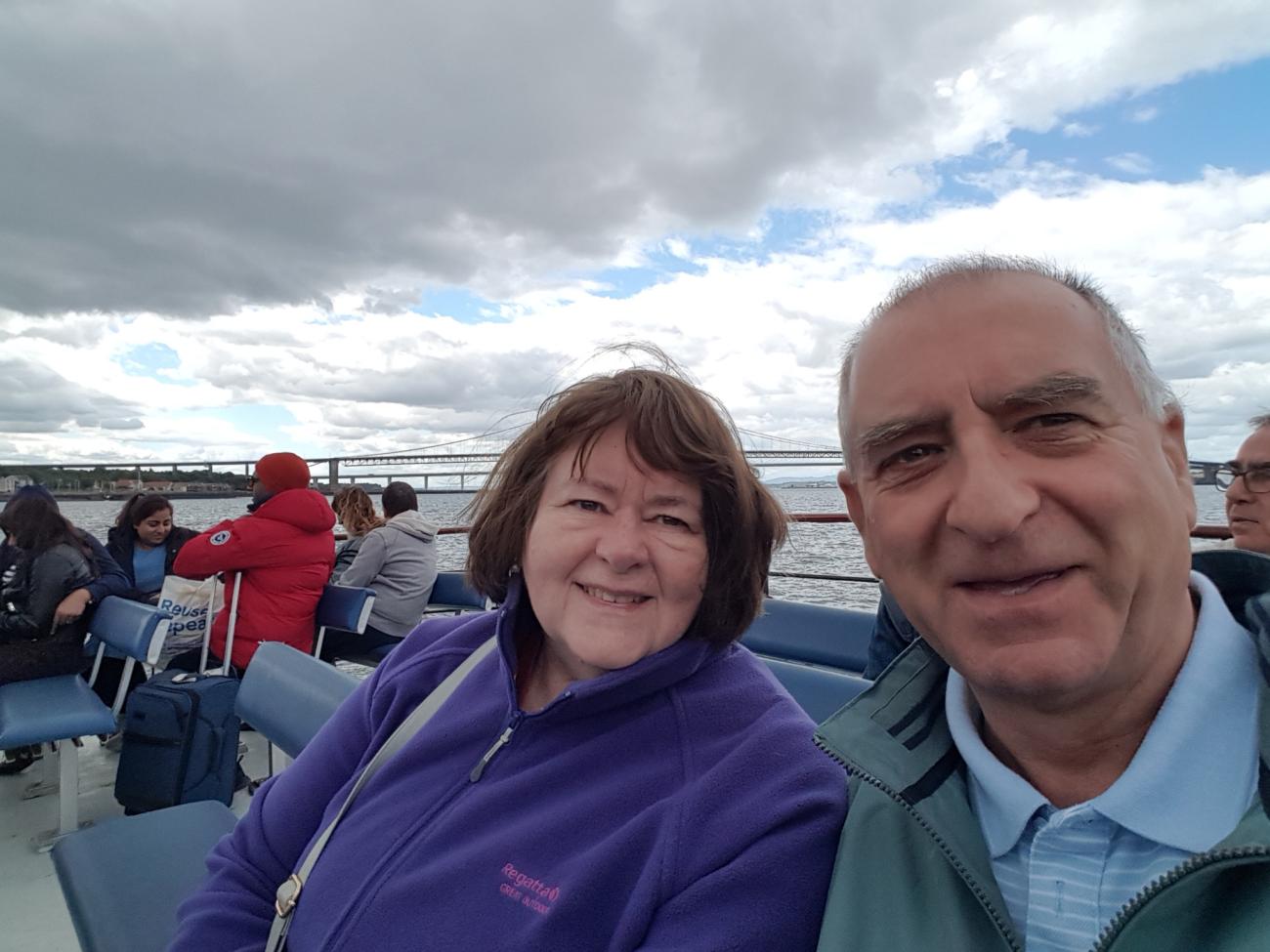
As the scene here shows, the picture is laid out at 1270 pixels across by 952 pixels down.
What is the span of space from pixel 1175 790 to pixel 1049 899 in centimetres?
18

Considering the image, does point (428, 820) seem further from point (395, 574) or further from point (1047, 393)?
point (395, 574)

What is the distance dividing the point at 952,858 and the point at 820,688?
1020 mm

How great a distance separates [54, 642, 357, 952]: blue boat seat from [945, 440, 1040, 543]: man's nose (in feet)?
4.81

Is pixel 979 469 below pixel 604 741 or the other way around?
the other way around

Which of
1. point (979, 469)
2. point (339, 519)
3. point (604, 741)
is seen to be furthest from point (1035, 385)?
point (339, 519)

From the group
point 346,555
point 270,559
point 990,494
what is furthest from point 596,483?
point 346,555

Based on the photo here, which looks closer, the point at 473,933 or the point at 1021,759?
the point at 1021,759

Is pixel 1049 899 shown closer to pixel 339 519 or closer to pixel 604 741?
pixel 604 741

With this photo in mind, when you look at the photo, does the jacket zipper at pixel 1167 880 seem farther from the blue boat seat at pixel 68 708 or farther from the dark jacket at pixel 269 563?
the dark jacket at pixel 269 563

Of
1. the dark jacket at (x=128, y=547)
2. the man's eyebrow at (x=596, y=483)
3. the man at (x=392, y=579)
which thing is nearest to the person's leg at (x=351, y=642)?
the man at (x=392, y=579)

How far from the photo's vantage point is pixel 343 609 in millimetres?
4160

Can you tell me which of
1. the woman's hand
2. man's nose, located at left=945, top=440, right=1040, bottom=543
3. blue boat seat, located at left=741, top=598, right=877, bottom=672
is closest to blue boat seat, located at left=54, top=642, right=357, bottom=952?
blue boat seat, located at left=741, top=598, right=877, bottom=672

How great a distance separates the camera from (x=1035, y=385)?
2.74ft

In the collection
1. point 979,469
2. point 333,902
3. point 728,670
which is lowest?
point 333,902
